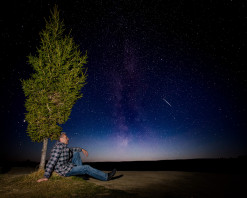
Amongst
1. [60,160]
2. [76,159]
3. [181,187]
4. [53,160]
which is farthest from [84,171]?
[181,187]

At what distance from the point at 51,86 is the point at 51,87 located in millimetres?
58

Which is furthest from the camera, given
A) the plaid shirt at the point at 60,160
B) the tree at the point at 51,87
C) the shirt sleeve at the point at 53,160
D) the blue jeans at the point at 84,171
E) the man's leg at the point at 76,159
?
the tree at the point at 51,87

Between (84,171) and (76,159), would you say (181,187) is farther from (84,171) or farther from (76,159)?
(76,159)

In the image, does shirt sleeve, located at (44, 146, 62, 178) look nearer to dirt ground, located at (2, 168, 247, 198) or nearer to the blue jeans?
the blue jeans

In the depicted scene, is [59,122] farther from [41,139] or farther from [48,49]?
[48,49]

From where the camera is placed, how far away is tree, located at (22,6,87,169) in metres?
8.27

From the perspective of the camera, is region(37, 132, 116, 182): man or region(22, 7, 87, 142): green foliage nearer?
region(37, 132, 116, 182): man

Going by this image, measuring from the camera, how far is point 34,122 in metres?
8.24

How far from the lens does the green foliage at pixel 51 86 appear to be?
8273mm

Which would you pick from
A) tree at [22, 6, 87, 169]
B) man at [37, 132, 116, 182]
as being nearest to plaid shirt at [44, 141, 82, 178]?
man at [37, 132, 116, 182]

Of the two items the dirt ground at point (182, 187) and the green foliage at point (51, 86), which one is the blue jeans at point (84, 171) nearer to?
the dirt ground at point (182, 187)

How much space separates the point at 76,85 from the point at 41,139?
366 cm

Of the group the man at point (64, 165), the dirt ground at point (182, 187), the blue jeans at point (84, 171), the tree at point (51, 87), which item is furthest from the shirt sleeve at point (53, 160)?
the tree at point (51, 87)

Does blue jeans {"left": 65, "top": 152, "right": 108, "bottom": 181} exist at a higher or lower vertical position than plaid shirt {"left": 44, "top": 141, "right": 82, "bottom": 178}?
lower
